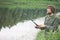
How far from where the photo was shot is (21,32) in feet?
8.46

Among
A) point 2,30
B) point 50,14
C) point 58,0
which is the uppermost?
point 50,14

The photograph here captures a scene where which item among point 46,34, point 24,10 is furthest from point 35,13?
point 46,34

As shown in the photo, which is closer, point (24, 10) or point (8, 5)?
point (24, 10)

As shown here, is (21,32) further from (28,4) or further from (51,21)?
(51,21)

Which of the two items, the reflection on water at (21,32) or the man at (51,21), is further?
the reflection on water at (21,32)

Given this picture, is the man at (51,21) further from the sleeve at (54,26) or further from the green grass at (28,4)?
the green grass at (28,4)

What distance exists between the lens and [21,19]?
2809 mm

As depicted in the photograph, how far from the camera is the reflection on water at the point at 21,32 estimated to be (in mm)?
2480

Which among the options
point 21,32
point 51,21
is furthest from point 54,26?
point 21,32

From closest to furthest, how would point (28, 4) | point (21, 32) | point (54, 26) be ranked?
1. point (54, 26)
2. point (21, 32)
3. point (28, 4)

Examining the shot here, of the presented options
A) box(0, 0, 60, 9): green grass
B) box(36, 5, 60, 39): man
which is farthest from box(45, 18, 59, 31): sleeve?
box(0, 0, 60, 9): green grass

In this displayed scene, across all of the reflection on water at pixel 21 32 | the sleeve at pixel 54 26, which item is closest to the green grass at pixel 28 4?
the reflection on water at pixel 21 32

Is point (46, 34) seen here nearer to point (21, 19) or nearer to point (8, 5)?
point (21, 19)

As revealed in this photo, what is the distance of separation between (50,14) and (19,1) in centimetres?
127
